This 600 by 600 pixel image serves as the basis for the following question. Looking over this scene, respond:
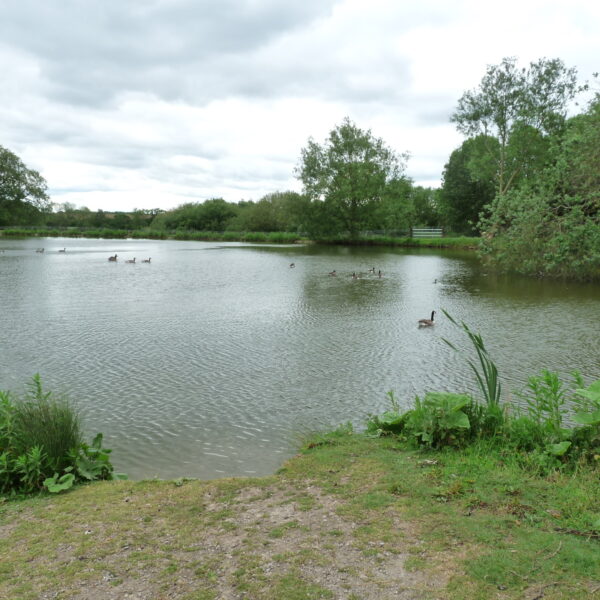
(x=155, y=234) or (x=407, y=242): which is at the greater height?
(x=155, y=234)

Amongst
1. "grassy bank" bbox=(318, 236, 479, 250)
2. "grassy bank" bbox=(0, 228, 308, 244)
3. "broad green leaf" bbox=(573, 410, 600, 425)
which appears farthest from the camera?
"grassy bank" bbox=(0, 228, 308, 244)

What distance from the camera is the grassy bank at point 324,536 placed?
3178 mm

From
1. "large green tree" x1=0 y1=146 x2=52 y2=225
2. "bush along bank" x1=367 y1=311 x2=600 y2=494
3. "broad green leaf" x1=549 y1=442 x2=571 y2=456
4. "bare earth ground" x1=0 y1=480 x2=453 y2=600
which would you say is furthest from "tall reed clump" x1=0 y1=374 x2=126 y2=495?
"large green tree" x1=0 y1=146 x2=52 y2=225

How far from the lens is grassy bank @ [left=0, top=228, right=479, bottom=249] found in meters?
59.0

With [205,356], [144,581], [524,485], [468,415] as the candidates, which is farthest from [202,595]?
[205,356]

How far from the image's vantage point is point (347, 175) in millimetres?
59594

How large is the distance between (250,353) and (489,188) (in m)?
57.9

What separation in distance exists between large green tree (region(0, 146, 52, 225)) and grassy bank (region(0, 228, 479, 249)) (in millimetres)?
2679

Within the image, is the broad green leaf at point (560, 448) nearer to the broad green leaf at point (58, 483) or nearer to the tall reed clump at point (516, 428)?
the tall reed clump at point (516, 428)

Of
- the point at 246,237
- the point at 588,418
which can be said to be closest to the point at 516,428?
the point at 588,418

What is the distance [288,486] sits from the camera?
192 inches

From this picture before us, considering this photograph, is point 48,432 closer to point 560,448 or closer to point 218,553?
point 218,553

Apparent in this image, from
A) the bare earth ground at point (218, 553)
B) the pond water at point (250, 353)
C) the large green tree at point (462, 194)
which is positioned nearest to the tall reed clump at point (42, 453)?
the bare earth ground at point (218, 553)

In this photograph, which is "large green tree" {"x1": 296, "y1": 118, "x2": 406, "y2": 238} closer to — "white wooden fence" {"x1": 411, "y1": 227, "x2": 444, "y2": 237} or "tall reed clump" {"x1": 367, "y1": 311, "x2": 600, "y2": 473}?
"white wooden fence" {"x1": 411, "y1": 227, "x2": 444, "y2": 237}
